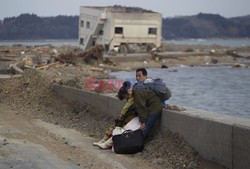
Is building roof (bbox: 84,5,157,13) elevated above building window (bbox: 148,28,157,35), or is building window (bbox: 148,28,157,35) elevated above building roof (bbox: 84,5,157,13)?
building roof (bbox: 84,5,157,13)

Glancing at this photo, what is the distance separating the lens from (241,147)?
919cm

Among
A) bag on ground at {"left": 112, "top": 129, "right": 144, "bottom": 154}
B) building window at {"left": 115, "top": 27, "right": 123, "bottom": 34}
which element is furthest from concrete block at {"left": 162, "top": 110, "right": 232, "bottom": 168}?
building window at {"left": 115, "top": 27, "right": 123, "bottom": 34}

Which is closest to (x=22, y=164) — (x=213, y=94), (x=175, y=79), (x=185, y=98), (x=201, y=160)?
(x=201, y=160)

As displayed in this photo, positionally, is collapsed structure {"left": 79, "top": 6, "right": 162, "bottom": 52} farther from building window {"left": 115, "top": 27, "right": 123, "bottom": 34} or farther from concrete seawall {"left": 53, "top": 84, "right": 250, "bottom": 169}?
concrete seawall {"left": 53, "top": 84, "right": 250, "bottom": 169}


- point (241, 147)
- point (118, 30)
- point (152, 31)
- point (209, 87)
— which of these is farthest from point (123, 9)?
point (241, 147)

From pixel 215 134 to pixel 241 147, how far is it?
31.2 inches

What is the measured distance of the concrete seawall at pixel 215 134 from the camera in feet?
30.2

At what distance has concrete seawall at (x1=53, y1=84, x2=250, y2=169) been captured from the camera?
30.2 feet

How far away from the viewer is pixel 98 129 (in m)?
14.1

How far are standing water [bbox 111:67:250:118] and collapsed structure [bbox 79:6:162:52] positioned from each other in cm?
983

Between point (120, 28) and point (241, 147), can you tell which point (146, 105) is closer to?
point (241, 147)

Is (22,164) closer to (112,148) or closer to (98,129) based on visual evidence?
(112,148)

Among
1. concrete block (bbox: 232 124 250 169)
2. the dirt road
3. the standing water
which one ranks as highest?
concrete block (bbox: 232 124 250 169)

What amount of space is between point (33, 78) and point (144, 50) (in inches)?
2224
